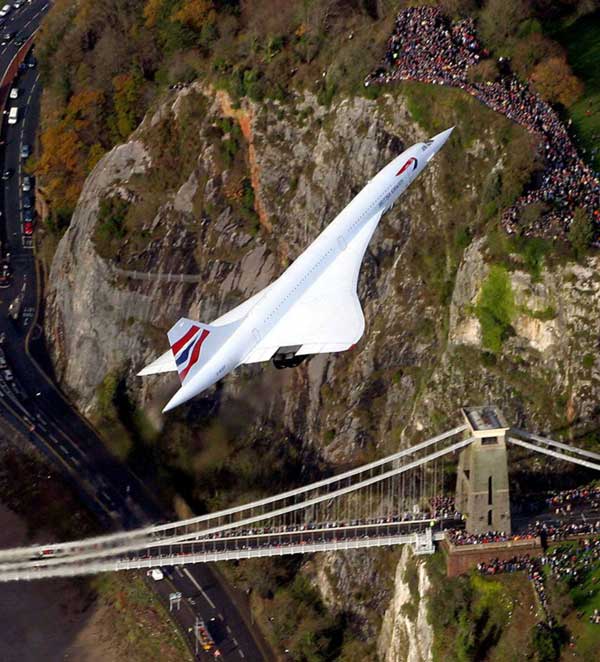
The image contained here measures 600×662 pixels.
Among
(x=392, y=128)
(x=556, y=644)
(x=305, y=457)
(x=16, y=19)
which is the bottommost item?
(x=556, y=644)

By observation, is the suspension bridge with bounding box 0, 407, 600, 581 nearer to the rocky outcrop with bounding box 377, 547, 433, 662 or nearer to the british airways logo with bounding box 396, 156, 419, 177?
the rocky outcrop with bounding box 377, 547, 433, 662

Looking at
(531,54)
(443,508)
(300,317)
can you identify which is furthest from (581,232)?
(300,317)

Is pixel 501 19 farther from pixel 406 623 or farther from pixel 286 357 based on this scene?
pixel 406 623

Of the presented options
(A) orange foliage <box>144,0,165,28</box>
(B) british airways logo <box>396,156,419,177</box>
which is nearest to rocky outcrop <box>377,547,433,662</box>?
(B) british airways logo <box>396,156,419,177</box>

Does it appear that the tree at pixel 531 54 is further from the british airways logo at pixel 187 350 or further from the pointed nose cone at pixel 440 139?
the british airways logo at pixel 187 350

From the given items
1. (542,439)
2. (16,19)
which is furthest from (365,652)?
(16,19)

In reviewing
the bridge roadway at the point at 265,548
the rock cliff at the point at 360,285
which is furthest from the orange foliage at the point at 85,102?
the bridge roadway at the point at 265,548

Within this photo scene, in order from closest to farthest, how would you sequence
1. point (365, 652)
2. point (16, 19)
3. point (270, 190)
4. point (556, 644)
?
point (556, 644) → point (365, 652) → point (270, 190) → point (16, 19)

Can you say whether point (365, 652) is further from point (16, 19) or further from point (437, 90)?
point (16, 19)
